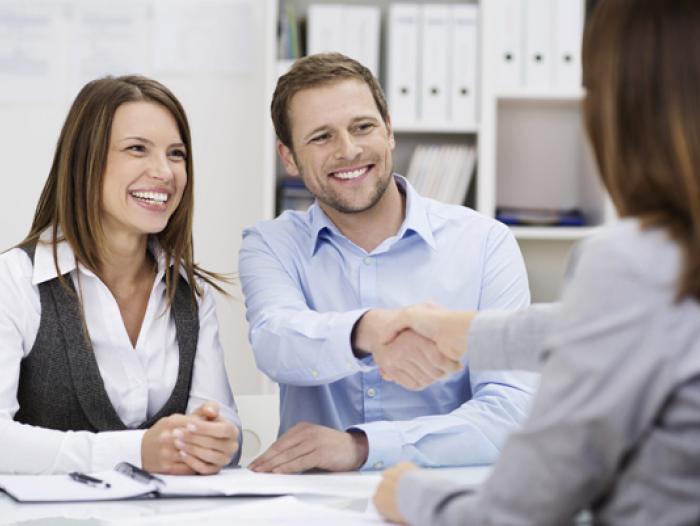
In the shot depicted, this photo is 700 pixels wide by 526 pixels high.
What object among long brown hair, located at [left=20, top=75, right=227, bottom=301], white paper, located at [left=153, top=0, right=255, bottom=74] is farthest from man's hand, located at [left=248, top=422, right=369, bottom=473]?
white paper, located at [left=153, top=0, right=255, bottom=74]

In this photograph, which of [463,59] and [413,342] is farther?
[463,59]

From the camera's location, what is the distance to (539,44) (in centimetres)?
301

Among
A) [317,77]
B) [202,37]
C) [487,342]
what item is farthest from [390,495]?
[202,37]

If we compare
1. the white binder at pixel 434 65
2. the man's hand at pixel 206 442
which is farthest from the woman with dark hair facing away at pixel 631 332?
the white binder at pixel 434 65

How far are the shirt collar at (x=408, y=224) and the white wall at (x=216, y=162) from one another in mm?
1231

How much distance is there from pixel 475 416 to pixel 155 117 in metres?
0.89

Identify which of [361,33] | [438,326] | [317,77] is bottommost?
[438,326]

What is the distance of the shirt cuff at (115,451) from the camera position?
150cm

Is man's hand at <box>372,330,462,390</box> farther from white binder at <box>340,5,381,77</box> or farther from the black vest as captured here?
white binder at <box>340,5,381,77</box>

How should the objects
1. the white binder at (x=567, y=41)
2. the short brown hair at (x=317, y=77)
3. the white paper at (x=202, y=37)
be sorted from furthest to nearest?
the white paper at (x=202, y=37) → the white binder at (x=567, y=41) → the short brown hair at (x=317, y=77)

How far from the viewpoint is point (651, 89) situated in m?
0.76

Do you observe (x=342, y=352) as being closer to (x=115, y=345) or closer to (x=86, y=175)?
(x=115, y=345)

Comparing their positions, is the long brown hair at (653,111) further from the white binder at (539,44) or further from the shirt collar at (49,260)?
the white binder at (539,44)

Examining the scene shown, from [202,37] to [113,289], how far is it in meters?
1.64
